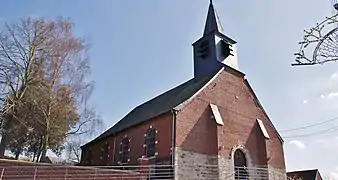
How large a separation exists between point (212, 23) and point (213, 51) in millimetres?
3003

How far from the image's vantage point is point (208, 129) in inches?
698

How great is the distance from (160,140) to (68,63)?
7.56 m

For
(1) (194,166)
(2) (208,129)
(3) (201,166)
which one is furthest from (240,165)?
(1) (194,166)

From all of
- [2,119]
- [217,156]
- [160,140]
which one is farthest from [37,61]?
[217,156]

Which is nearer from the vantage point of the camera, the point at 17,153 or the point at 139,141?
the point at 139,141

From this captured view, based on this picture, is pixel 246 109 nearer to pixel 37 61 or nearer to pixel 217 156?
pixel 217 156

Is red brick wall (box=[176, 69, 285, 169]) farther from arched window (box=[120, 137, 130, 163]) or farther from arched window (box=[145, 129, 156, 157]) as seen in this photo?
arched window (box=[120, 137, 130, 163])

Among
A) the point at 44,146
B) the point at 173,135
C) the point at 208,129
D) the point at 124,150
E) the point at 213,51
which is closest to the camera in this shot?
the point at 173,135

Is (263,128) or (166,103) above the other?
(166,103)

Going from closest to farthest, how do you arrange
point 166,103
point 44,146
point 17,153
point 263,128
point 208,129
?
point 208,129, point 44,146, point 166,103, point 263,128, point 17,153

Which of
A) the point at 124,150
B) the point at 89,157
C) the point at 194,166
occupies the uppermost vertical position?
the point at 124,150

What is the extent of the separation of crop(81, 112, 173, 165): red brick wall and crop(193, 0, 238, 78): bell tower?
5782 mm

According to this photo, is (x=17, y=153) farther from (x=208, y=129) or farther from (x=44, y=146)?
(x=208, y=129)

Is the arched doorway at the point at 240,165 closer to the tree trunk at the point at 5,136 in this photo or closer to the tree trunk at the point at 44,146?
the tree trunk at the point at 44,146
